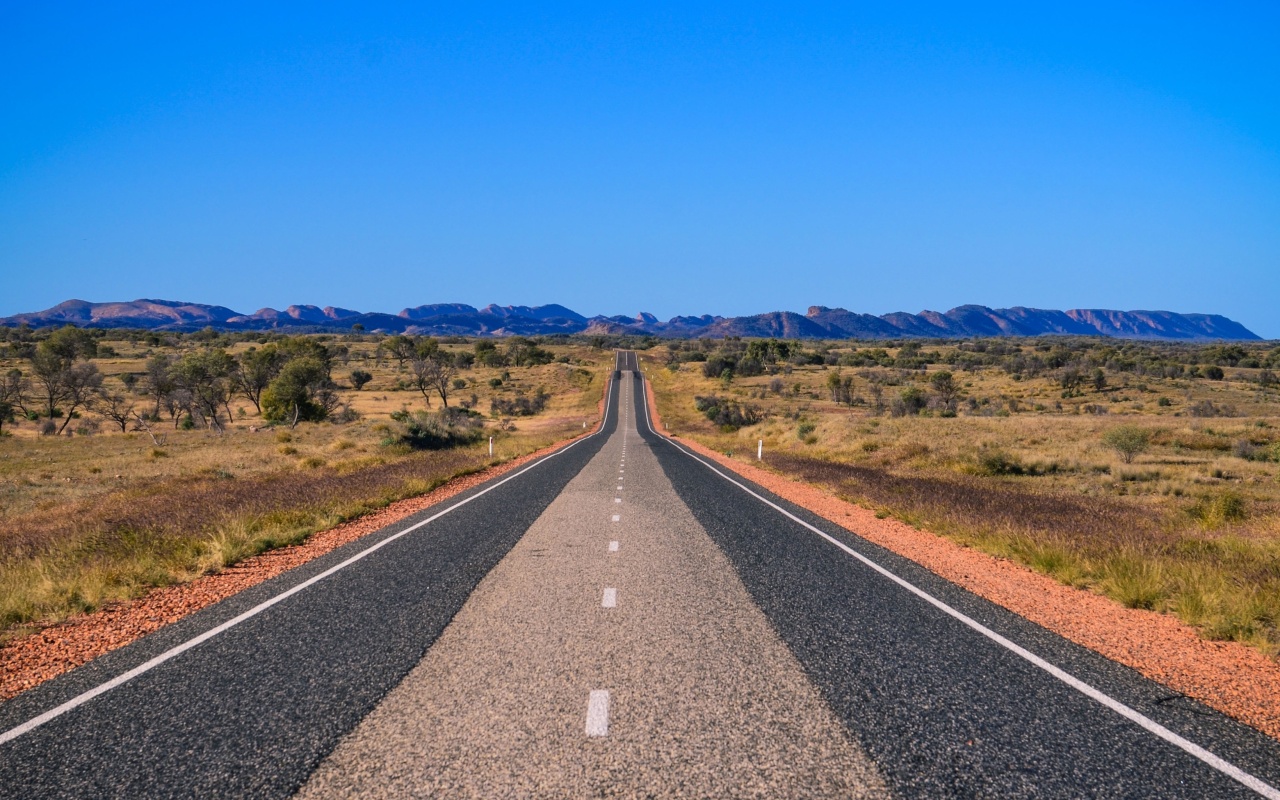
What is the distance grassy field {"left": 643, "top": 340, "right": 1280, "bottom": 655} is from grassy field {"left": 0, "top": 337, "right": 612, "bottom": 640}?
11786mm

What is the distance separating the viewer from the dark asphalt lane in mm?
4195

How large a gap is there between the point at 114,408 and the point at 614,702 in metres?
64.0

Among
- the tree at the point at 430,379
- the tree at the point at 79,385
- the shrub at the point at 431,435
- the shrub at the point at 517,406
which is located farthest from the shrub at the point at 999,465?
the tree at the point at 79,385

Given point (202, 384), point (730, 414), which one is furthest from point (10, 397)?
point (730, 414)

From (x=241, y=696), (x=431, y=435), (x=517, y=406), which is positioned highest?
(x=241, y=696)

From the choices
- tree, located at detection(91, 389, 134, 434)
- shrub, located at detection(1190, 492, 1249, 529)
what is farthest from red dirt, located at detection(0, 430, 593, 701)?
tree, located at detection(91, 389, 134, 434)

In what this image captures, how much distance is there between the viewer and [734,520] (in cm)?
1420

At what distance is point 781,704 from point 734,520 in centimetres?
912

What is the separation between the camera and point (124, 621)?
7594mm

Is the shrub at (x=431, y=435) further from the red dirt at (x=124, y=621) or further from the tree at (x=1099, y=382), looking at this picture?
the tree at (x=1099, y=382)

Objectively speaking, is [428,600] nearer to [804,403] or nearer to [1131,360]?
[804,403]

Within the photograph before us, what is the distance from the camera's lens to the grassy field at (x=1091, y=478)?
8.94 meters

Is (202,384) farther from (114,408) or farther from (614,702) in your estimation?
(614,702)

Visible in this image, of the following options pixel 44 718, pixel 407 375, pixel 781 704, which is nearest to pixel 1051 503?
pixel 781 704
